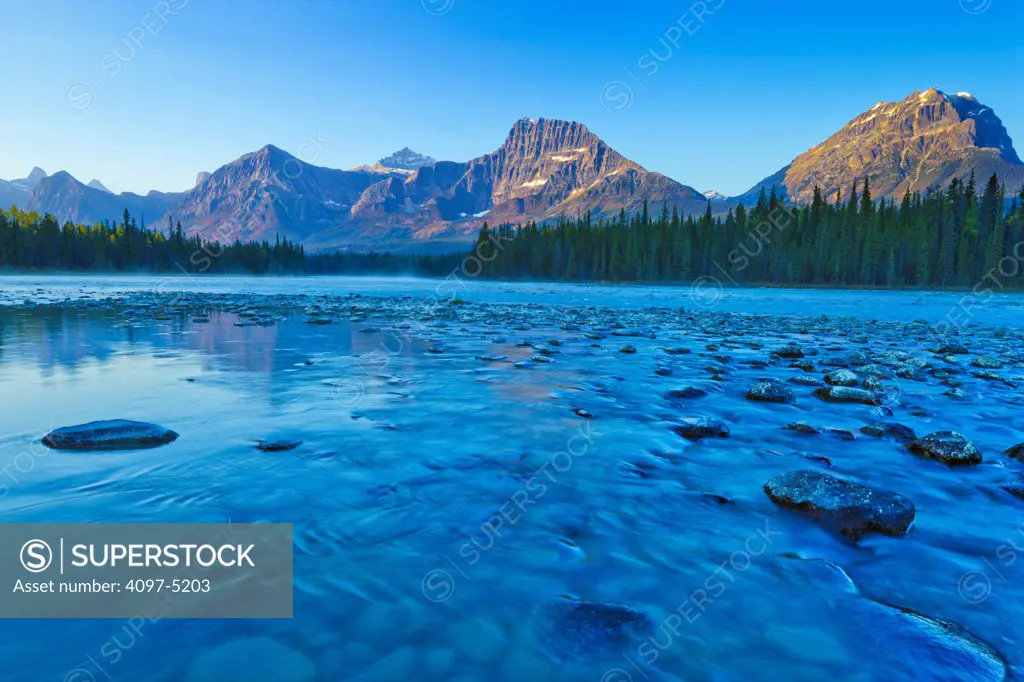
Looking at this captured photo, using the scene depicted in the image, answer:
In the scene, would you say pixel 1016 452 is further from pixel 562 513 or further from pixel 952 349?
pixel 952 349

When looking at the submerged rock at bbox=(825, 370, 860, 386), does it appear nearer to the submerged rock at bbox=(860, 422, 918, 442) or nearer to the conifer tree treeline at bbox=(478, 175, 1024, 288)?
the submerged rock at bbox=(860, 422, 918, 442)

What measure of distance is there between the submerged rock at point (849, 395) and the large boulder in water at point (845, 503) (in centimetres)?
552

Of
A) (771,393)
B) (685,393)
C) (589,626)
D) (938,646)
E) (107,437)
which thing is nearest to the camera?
(938,646)

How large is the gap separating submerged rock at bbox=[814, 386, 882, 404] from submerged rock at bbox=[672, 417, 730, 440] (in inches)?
143

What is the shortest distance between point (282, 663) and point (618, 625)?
2.04 m

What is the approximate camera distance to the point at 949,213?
4146 inches

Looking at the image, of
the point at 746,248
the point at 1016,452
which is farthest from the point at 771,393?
the point at 746,248

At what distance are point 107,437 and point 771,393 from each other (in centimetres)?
1062

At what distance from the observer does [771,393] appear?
10.3 m

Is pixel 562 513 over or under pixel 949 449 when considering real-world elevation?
under

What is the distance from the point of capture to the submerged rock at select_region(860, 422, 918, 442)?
7762mm

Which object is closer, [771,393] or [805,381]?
[771,393]

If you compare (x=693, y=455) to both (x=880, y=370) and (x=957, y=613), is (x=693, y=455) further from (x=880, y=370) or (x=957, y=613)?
(x=880, y=370)

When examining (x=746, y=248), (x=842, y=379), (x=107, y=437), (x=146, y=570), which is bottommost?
(x=146, y=570)
